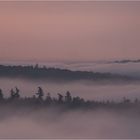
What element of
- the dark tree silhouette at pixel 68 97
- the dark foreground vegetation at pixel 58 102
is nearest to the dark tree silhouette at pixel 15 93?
the dark foreground vegetation at pixel 58 102

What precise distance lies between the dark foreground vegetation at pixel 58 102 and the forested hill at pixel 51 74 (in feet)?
0.19

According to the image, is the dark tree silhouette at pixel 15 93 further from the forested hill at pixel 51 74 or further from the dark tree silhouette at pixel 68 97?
the dark tree silhouette at pixel 68 97

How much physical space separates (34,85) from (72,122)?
0.21m

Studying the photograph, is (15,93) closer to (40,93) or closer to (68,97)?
(40,93)

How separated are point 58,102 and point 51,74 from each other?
0.12 m

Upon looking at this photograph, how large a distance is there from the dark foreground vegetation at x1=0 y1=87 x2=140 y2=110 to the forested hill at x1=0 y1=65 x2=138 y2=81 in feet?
0.19

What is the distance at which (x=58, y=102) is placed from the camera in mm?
2256

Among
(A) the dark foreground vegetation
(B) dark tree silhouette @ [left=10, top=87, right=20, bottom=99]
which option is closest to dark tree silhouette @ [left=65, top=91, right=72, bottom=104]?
(A) the dark foreground vegetation

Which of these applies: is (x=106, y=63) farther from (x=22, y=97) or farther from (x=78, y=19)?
(x=22, y=97)

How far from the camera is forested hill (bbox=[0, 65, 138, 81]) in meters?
2.26

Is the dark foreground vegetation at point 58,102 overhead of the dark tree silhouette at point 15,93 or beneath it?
beneath

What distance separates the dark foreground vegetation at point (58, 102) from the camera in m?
2.25

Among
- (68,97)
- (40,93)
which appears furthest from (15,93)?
(68,97)

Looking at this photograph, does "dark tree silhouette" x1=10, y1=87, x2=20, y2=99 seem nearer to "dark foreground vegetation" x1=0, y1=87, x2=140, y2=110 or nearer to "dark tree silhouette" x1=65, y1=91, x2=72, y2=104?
"dark foreground vegetation" x1=0, y1=87, x2=140, y2=110
